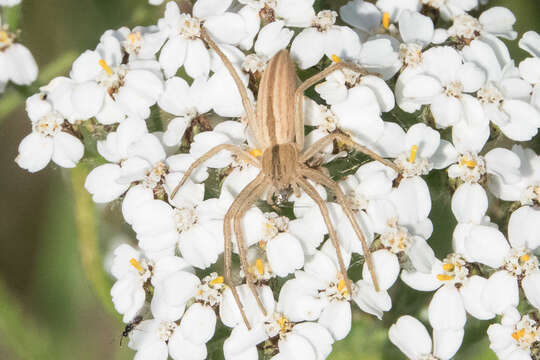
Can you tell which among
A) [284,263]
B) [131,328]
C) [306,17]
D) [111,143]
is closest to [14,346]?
[131,328]

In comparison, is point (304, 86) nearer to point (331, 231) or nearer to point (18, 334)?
point (331, 231)

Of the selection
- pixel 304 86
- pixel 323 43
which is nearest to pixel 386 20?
pixel 323 43

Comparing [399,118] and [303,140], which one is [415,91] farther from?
[303,140]

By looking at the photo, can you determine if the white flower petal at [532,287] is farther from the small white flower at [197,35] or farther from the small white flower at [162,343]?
the small white flower at [197,35]

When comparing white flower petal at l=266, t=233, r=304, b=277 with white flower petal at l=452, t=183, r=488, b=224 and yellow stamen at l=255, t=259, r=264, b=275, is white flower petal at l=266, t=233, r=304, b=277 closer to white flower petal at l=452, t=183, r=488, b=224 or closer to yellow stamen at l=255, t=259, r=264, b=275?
yellow stamen at l=255, t=259, r=264, b=275

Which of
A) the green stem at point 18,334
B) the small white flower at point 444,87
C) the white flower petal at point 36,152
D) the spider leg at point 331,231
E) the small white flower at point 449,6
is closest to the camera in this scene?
the spider leg at point 331,231

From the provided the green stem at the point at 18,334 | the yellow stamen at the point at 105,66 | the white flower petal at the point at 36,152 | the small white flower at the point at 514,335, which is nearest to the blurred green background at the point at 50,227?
the green stem at the point at 18,334
